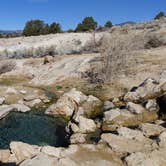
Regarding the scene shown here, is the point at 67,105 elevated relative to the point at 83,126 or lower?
elevated

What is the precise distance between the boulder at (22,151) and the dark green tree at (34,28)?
277ft

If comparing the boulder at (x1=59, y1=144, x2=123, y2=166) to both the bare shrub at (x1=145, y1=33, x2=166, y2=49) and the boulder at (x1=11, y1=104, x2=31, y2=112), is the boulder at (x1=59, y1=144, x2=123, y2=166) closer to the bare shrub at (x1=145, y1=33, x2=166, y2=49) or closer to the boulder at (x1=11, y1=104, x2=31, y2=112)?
the boulder at (x1=11, y1=104, x2=31, y2=112)

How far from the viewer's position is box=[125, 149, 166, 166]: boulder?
23.9 metres

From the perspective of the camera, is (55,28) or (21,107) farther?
(55,28)

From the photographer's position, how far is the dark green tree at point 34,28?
10725 centimetres

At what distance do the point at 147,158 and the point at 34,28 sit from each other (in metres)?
88.5

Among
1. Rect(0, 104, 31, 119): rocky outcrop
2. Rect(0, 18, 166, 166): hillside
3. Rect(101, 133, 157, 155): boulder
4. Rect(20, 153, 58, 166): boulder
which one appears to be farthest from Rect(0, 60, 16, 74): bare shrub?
Rect(20, 153, 58, 166): boulder

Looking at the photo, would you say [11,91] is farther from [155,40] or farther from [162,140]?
[155,40]

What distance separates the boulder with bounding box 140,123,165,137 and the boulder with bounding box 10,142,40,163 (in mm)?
9425

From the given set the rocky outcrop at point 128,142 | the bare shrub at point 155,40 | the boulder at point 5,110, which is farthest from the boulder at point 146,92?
the bare shrub at point 155,40

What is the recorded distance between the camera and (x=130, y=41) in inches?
2124

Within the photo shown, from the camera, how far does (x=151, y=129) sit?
98.2 ft

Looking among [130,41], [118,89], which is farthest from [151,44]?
[118,89]

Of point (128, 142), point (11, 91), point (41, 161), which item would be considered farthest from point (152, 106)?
point (11, 91)
